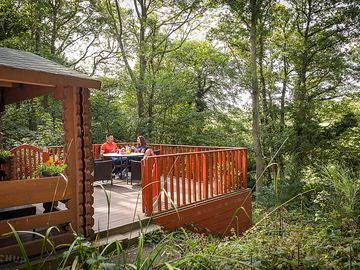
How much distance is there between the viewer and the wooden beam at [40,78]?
3.70 m

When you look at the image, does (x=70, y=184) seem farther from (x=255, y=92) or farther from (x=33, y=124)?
(x=33, y=124)

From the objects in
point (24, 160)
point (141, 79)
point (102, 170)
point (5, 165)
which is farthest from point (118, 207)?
point (141, 79)

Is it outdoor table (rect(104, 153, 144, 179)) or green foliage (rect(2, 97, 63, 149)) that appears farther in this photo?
green foliage (rect(2, 97, 63, 149))

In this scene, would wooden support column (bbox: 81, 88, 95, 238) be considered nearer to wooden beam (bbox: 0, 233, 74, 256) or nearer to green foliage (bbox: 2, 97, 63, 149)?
wooden beam (bbox: 0, 233, 74, 256)

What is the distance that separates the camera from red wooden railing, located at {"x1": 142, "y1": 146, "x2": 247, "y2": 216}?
5.27 meters

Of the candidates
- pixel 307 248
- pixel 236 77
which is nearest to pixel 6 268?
pixel 307 248

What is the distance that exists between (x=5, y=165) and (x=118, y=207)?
9.33ft

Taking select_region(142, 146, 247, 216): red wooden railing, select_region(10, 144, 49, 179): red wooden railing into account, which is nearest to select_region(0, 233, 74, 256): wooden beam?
select_region(142, 146, 247, 216): red wooden railing

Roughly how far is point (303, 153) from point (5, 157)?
11.5 meters

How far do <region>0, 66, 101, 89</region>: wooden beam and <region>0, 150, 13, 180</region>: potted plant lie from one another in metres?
3.36

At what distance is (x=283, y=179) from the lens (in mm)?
11688

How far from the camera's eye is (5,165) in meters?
6.73

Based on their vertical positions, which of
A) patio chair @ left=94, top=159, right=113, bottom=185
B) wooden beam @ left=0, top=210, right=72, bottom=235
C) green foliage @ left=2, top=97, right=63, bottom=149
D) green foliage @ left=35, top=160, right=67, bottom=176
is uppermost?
green foliage @ left=2, top=97, right=63, bottom=149

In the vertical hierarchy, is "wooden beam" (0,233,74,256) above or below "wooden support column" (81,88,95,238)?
below
